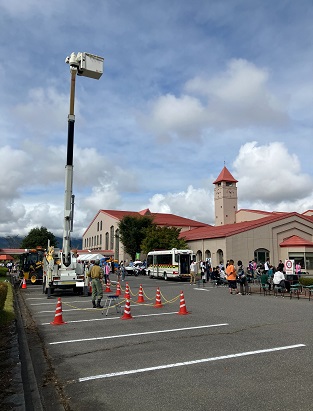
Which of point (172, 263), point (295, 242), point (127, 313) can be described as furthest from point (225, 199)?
point (127, 313)

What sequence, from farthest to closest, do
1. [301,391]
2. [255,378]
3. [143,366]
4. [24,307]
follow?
[24,307] < [143,366] < [255,378] < [301,391]

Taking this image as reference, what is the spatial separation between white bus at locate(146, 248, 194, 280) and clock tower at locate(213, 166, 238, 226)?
112 ft

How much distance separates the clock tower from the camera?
229ft

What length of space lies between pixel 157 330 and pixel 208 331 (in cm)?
131

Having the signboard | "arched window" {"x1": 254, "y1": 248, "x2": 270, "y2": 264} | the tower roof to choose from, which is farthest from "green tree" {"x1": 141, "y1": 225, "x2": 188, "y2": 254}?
the signboard

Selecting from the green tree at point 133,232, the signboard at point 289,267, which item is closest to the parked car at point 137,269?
the green tree at point 133,232

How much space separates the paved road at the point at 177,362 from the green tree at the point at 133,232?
46884mm

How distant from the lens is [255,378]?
18.1 ft

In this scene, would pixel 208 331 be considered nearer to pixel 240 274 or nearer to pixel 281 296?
pixel 281 296

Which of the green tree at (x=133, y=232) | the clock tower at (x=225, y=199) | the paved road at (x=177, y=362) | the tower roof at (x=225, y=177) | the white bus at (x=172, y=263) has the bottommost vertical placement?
the paved road at (x=177, y=362)

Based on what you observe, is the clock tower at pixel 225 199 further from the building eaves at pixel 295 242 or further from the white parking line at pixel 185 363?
the white parking line at pixel 185 363

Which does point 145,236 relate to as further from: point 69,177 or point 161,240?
point 69,177

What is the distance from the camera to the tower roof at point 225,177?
2843 inches

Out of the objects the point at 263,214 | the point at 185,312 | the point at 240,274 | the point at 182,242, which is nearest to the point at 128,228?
the point at 182,242
